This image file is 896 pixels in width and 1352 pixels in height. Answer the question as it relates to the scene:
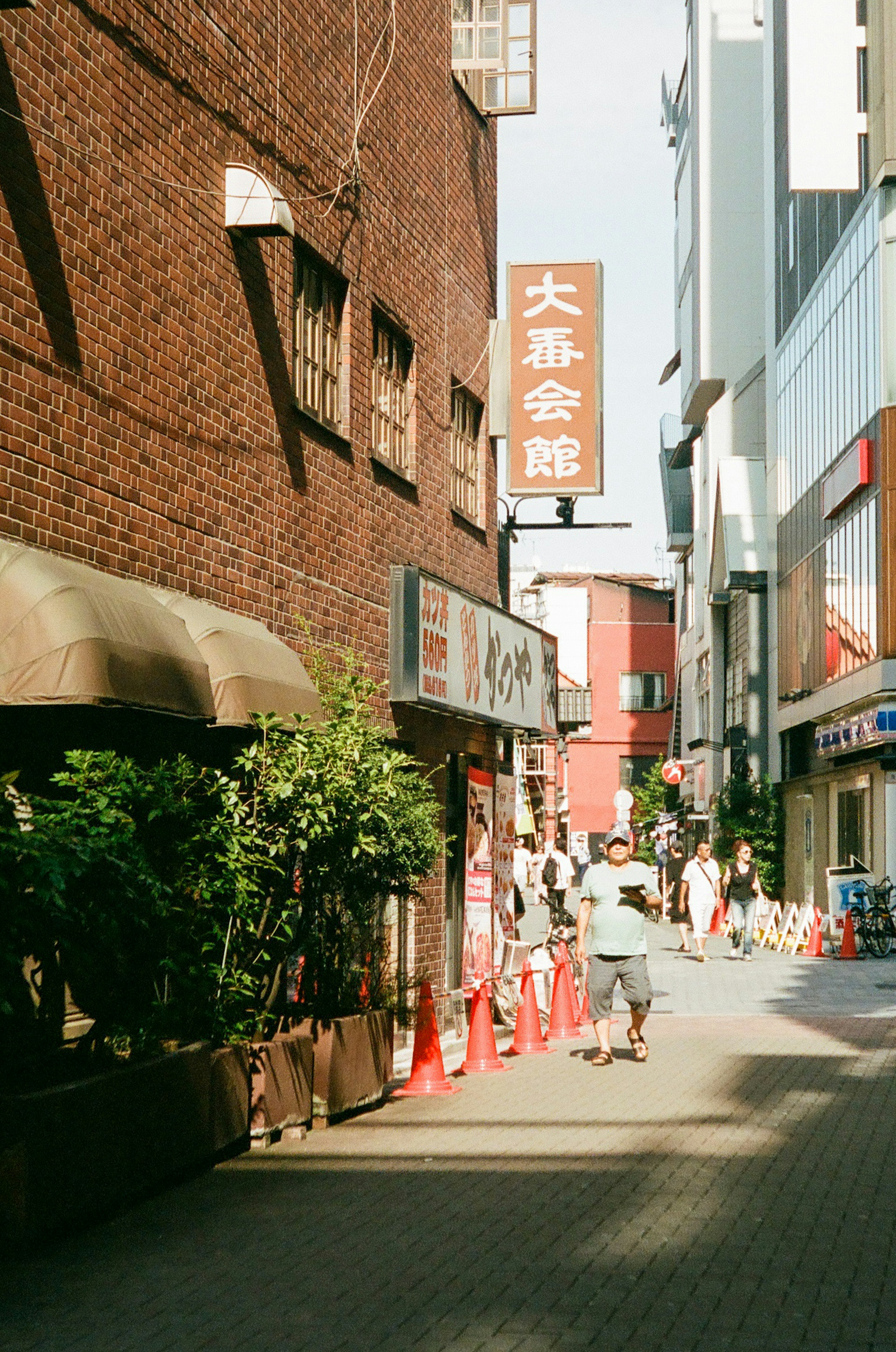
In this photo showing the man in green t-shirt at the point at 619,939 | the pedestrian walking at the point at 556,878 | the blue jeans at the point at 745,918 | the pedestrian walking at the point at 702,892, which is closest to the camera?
the man in green t-shirt at the point at 619,939

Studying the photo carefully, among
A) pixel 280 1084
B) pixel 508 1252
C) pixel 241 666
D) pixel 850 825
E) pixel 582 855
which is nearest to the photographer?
pixel 508 1252

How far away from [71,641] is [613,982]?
769 cm

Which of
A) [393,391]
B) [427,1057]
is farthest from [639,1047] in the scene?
[393,391]

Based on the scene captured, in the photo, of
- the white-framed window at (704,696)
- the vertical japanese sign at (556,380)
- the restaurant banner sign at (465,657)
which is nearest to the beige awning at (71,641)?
the restaurant banner sign at (465,657)

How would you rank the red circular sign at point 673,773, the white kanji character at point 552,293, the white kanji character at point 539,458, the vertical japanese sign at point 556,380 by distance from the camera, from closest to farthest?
the vertical japanese sign at point 556,380 < the white kanji character at point 552,293 < the white kanji character at point 539,458 < the red circular sign at point 673,773

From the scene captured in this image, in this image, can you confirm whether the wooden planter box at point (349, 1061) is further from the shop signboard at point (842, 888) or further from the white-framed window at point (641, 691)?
the white-framed window at point (641, 691)

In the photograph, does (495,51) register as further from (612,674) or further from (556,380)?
(612,674)

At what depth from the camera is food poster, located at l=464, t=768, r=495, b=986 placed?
1778 centimetres

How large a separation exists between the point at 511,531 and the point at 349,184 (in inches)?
240

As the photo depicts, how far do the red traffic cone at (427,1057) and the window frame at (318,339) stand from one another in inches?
180

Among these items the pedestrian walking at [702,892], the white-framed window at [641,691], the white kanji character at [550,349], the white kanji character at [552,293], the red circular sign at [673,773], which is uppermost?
the white-framed window at [641,691]

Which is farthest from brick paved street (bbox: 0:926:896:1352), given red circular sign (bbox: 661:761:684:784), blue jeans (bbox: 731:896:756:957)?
red circular sign (bbox: 661:761:684:784)

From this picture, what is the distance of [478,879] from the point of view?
59.5ft

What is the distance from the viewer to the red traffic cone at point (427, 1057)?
12102 millimetres
